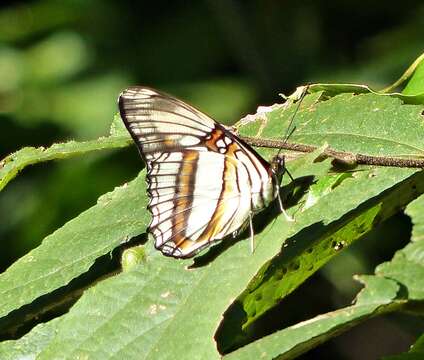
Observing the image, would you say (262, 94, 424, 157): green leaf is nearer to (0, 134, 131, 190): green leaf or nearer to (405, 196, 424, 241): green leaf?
(0, 134, 131, 190): green leaf

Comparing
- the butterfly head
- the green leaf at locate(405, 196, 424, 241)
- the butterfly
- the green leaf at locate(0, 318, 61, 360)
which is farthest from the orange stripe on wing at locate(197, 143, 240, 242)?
the green leaf at locate(405, 196, 424, 241)

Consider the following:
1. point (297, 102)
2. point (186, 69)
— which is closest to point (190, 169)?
point (297, 102)

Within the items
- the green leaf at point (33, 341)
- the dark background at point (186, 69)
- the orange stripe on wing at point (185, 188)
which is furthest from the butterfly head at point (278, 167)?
the dark background at point (186, 69)

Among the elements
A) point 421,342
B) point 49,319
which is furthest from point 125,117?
point 421,342

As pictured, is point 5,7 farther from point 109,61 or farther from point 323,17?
point 323,17

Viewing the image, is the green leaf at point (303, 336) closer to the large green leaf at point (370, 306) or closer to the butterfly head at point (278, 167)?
the large green leaf at point (370, 306)

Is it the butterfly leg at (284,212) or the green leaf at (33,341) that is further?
the green leaf at (33,341)

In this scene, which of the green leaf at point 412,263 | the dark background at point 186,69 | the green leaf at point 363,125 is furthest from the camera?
the dark background at point 186,69
